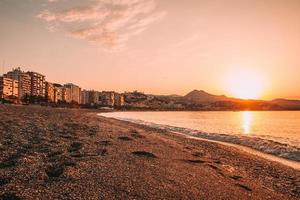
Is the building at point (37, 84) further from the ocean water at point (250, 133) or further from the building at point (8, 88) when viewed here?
the ocean water at point (250, 133)

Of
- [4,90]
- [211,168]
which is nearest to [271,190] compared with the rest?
[211,168]

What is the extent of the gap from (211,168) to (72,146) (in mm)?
6421

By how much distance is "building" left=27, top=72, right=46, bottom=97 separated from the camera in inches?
6914

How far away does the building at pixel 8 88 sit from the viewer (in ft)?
469

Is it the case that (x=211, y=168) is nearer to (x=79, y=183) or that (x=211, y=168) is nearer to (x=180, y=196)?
(x=180, y=196)

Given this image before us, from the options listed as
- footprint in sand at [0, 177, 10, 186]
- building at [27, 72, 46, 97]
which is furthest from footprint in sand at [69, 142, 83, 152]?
building at [27, 72, 46, 97]

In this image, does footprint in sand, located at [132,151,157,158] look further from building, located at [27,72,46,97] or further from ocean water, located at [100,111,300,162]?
building, located at [27,72,46,97]

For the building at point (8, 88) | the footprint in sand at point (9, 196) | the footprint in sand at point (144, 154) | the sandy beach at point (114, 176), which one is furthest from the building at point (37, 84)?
the footprint in sand at point (9, 196)

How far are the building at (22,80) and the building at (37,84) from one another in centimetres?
280

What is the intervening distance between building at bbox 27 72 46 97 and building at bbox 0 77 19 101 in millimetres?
12777

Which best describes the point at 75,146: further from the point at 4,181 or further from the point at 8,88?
the point at 8,88

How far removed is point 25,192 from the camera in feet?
23.3

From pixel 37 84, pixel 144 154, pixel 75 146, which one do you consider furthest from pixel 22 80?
pixel 144 154

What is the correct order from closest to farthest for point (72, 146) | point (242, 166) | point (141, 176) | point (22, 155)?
point (141, 176)
point (22, 155)
point (72, 146)
point (242, 166)
